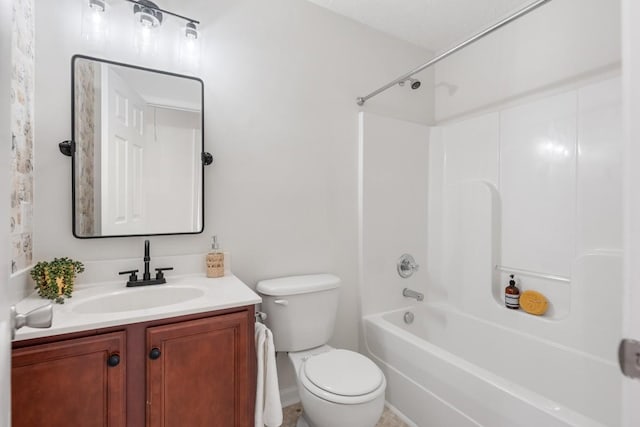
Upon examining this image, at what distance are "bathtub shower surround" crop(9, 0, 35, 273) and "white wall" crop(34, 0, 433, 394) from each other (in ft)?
0.12

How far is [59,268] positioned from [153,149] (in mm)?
658

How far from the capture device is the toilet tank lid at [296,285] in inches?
63.9

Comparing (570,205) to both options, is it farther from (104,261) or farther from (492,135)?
(104,261)

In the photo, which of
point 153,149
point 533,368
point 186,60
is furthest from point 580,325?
point 186,60

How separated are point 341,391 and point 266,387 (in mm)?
341

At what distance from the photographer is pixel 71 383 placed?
3.16 ft

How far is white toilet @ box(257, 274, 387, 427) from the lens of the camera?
130 centimetres

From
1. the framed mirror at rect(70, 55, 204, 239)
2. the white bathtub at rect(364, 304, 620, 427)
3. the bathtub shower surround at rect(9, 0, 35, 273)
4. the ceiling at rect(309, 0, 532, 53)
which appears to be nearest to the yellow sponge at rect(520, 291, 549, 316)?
the white bathtub at rect(364, 304, 620, 427)

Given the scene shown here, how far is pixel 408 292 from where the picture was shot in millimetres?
2266

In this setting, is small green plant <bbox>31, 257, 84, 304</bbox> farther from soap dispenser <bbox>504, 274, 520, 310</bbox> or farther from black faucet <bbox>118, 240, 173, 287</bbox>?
soap dispenser <bbox>504, 274, 520, 310</bbox>

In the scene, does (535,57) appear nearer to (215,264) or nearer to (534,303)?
(534,303)

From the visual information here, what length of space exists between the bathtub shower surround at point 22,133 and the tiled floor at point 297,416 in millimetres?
1492

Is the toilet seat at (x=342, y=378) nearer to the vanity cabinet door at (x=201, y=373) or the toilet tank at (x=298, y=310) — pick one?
the toilet tank at (x=298, y=310)

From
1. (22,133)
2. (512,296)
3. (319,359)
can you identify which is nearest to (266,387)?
(319,359)
